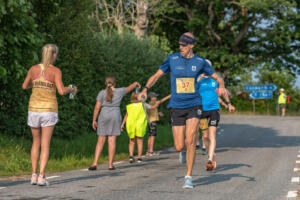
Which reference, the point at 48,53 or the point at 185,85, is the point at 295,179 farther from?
the point at 48,53

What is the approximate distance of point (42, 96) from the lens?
8398 mm

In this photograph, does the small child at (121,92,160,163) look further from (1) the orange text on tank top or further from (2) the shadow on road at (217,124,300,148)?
(1) the orange text on tank top

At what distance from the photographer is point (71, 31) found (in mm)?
16344

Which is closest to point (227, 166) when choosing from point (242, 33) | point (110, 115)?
point (110, 115)

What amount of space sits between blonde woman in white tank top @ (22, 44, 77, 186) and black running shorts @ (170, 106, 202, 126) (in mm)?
1551

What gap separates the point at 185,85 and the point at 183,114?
43 cm

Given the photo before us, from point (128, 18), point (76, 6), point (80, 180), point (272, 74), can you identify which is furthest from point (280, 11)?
point (272, 74)

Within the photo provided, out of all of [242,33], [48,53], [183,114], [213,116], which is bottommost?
[213,116]

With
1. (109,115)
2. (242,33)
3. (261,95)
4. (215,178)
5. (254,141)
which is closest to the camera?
(215,178)

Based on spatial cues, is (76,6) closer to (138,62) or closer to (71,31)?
(71,31)

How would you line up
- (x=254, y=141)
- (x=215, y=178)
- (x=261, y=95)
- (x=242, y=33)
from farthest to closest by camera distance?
(x=261, y=95), (x=242, y=33), (x=254, y=141), (x=215, y=178)

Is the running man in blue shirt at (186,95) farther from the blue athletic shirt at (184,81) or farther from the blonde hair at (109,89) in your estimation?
Answer: the blonde hair at (109,89)

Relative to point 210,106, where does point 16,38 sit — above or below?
above

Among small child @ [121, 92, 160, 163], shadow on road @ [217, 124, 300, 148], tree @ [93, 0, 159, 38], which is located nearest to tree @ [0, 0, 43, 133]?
small child @ [121, 92, 160, 163]
